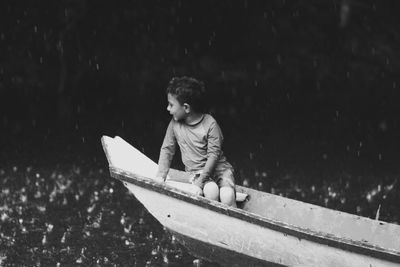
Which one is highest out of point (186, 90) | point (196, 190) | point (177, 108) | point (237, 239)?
point (186, 90)

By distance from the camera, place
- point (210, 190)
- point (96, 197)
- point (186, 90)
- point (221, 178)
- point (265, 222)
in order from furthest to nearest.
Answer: point (96, 197)
point (221, 178)
point (210, 190)
point (186, 90)
point (265, 222)

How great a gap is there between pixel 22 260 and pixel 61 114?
8.80 m

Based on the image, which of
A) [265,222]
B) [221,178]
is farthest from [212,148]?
[265,222]

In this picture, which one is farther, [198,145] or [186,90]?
[198,145]

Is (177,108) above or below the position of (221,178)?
above

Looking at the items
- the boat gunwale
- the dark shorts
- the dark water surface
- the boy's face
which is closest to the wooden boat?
the boat gunwale

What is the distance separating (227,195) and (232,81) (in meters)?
13.8

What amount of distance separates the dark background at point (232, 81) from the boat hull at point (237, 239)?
3.15m

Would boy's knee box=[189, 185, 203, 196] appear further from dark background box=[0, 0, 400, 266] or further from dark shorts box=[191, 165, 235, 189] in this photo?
dark background box=[0, 0, 400, 266]

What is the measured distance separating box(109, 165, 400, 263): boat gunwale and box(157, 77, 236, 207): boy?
387 mm

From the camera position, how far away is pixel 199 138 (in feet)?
22.3

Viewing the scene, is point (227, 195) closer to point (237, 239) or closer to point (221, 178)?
point (221, 178)

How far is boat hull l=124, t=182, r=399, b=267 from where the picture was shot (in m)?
5.90

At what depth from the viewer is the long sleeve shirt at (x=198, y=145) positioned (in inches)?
266
